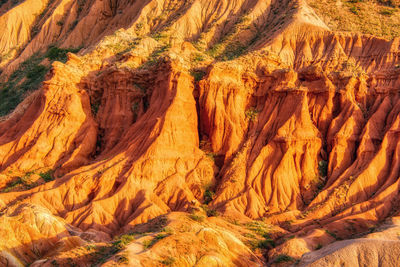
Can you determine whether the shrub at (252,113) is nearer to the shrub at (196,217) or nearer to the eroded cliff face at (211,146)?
the eroded cliff face at (211,146)

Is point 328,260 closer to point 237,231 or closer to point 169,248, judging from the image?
point 169,248

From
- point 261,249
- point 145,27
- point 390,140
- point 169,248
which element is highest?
point 145,27

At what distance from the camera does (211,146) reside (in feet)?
125

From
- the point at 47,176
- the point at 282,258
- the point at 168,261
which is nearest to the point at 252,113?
the point at 47,176

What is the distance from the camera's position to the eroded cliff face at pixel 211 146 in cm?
2716

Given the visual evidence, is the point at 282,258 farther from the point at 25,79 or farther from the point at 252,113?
the point at 25,79

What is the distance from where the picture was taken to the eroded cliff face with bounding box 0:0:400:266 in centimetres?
2716

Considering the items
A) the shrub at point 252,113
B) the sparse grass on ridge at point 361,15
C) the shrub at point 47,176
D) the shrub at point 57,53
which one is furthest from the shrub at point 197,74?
the shrub at point 57,53

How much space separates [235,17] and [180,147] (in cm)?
2129

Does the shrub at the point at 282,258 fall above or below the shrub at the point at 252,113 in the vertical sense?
below

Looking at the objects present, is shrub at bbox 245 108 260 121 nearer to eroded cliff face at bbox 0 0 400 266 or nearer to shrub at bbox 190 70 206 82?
eroded cliff face at bbox 0 0 400 266

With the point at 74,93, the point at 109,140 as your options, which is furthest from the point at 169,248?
the point at 74,93

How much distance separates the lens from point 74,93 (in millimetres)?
42344

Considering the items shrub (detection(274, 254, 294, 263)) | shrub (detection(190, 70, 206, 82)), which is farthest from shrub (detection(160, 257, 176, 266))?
shrub (detection(190, 70, 206, 82))
